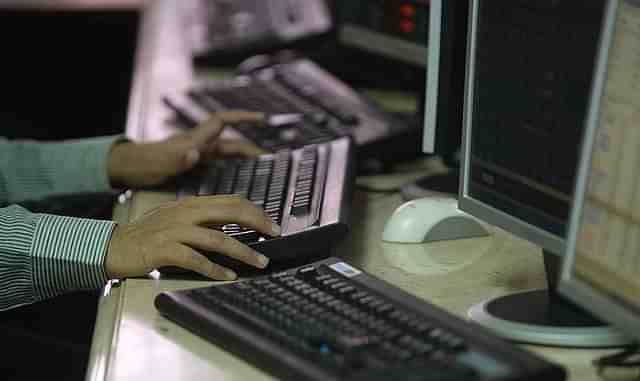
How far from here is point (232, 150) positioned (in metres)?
1.71

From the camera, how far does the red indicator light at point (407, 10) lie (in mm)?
1930

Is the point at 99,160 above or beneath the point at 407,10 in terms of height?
beneath

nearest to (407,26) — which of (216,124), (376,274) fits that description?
(216,124)

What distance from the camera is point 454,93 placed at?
1.38 m

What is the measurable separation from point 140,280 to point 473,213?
371 mm

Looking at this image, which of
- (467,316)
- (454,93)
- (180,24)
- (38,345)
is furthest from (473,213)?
(180,24)

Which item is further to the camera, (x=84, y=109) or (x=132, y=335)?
(x=84, y=109)

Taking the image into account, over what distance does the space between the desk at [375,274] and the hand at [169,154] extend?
6 centimetres

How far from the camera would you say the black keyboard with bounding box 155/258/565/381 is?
0.93 meters

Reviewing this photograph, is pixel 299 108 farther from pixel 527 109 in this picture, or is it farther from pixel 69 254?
pixel 527 109

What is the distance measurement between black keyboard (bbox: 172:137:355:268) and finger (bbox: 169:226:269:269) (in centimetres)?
3

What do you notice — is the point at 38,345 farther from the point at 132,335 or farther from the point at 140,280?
the point at 132,335

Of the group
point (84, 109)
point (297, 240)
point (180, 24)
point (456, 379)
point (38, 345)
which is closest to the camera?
point (456, 379)

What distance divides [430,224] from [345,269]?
0.74ft
